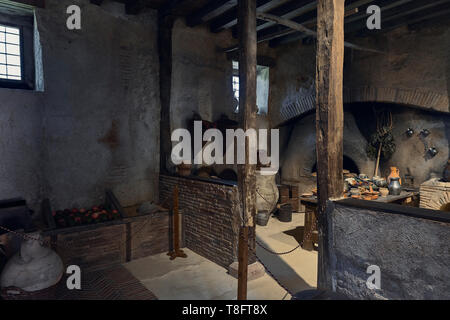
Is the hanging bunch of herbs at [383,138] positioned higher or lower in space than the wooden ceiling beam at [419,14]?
lower

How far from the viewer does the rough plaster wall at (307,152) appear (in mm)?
7438

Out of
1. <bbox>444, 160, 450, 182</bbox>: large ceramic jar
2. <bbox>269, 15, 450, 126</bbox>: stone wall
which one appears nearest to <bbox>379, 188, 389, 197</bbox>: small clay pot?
<bbox>444, 160, 450, 182</bbox>: large ceramic jar

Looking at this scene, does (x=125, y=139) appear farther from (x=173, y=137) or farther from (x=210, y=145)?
(x=210, y=145)

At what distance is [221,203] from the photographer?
4.77 m

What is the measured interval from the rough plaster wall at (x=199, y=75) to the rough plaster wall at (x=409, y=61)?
2954 mm

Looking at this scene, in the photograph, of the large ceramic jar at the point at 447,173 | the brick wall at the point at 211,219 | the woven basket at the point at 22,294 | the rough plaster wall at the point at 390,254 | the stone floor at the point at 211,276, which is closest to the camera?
the rough plaster wall at the point at 390,254

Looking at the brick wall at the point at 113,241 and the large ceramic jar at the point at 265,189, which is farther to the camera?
the large ceramic jar at the point at 265,189

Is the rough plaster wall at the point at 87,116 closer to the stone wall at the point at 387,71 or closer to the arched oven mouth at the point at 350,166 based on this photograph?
the stone wall at the point at 387,71

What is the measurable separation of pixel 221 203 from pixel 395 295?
2.56 metres

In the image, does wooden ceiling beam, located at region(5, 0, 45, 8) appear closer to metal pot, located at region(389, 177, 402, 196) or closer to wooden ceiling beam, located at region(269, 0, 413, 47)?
wooden ceiling beam, located at region(269, 0, 413, 47)

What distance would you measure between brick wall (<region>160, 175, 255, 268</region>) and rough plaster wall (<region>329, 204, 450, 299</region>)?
1.49 meters

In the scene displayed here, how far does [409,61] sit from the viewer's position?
6324 millimetres

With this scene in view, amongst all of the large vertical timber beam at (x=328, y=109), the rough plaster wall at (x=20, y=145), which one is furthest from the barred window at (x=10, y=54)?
the large vertical timber beam at (x=328, y=109)
